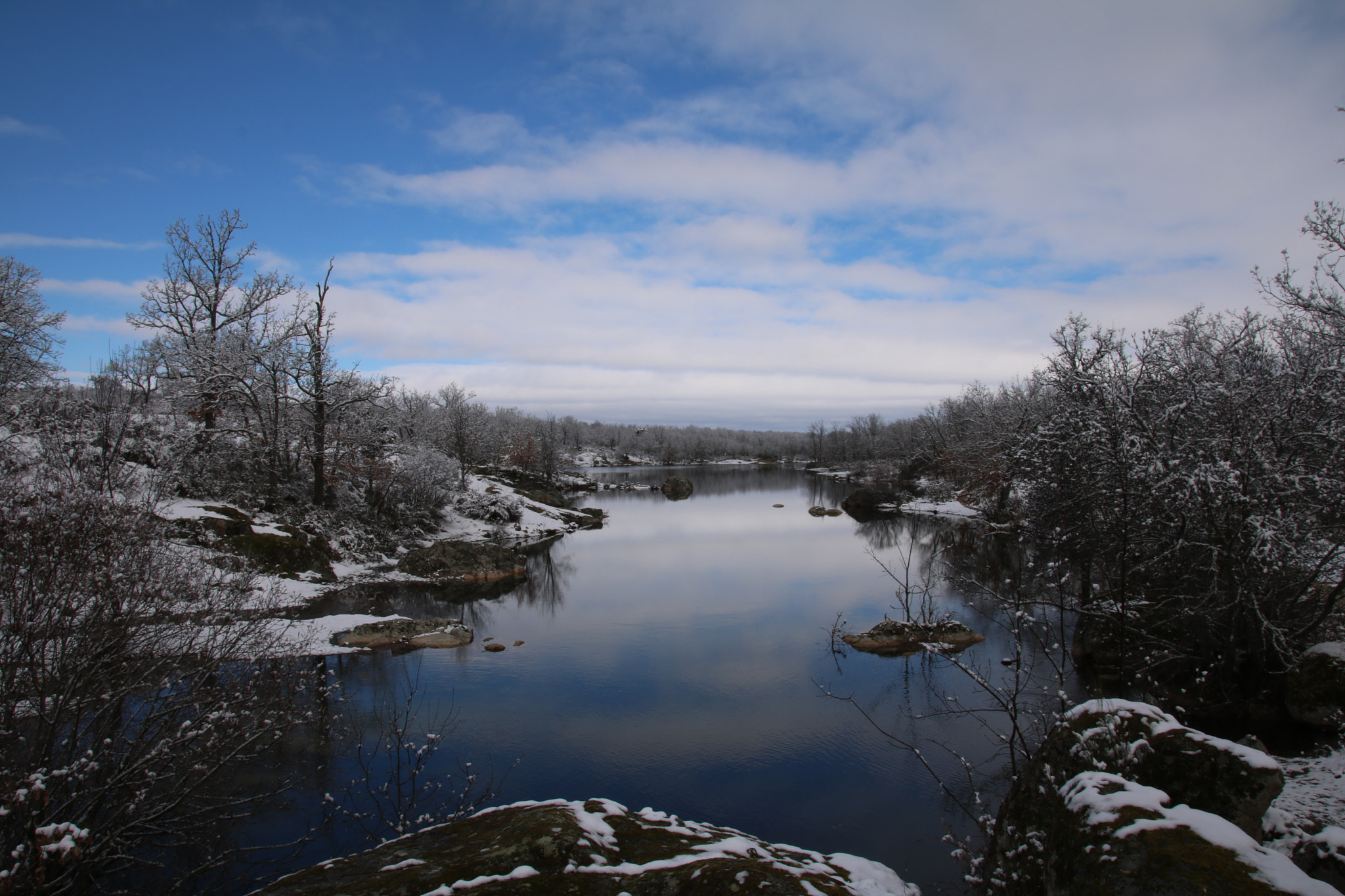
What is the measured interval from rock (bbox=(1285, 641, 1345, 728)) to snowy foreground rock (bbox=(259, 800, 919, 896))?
315 inches

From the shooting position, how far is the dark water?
973 cm

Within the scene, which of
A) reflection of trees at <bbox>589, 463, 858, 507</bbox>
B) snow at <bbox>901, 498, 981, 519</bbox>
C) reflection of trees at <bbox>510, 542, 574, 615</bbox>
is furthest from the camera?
reflection of trees at <bbox>589, 463, 858, 507</bbox>

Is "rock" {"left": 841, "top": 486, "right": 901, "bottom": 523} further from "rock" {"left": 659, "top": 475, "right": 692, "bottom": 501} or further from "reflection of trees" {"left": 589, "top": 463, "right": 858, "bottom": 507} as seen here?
"rock" {"left": 659, "top": 475, "right": 692, "bottom": 501}

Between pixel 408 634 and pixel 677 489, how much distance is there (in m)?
49.1

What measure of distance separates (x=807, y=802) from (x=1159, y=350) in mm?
12284

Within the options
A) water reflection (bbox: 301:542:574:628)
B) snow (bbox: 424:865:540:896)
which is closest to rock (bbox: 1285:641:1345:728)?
snow (bbox: 424:865:540:896)

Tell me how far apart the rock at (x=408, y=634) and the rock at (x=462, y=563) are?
26.5 feet

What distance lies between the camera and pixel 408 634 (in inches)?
671

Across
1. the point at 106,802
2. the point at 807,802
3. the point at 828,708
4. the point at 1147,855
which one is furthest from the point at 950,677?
the point at 106,802

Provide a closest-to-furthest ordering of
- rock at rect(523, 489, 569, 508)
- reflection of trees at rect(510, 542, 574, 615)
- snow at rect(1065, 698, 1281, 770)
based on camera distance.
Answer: snow at rect(1065, 698, 1281, 770)
reflection of trees at rect(510, 542, 574, 615)
rock at rect(523, 489, 569, 508)

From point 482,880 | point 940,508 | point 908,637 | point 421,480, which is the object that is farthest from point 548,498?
point 482,880

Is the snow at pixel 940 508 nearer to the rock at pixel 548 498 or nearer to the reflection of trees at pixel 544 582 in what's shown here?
the rock at pixel 548 498

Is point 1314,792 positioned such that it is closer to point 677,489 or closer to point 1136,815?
point 1136,815

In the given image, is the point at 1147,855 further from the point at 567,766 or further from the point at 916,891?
the point at 567,766
